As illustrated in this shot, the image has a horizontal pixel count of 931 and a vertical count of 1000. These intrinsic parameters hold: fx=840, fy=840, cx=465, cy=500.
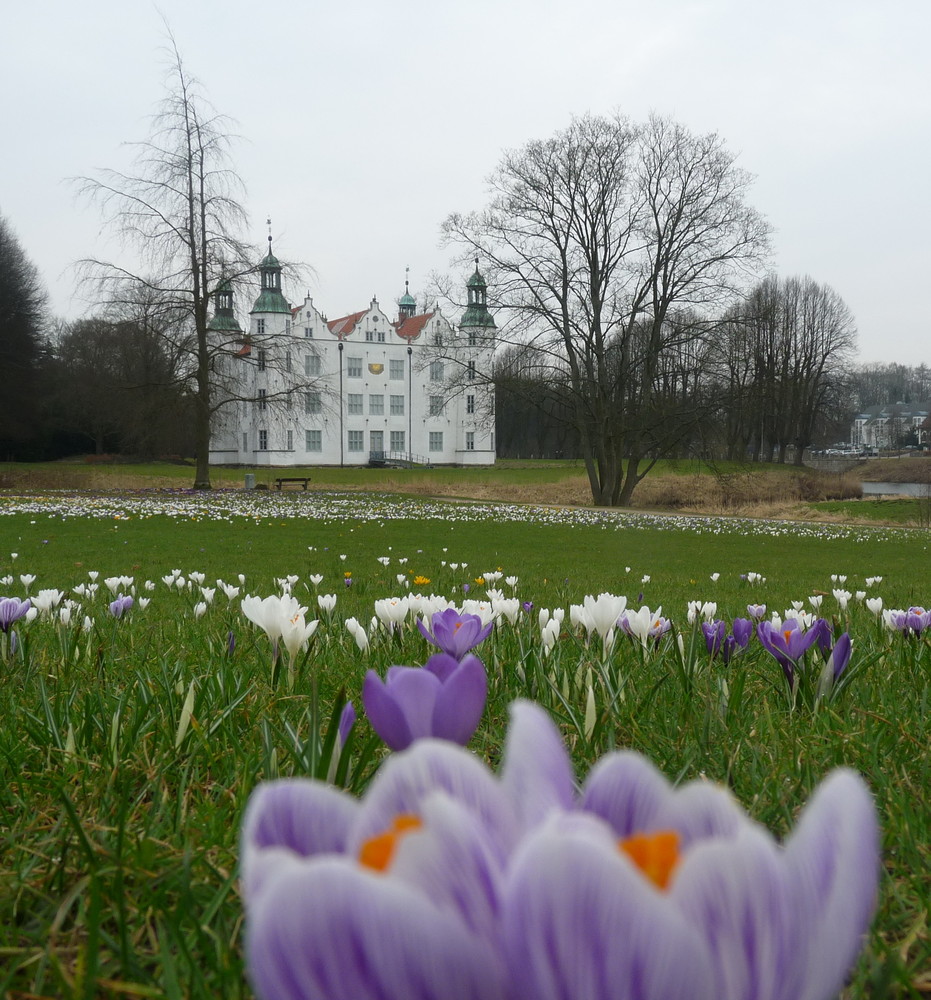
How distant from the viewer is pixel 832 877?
15.7 inches

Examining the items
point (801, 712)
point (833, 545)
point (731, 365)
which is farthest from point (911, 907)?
point (731, 365)

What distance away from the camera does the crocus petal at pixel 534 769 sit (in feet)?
1.50

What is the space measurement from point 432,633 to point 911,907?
2.84ft

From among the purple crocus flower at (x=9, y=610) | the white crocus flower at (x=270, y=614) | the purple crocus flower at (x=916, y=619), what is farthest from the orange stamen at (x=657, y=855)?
the purple crocus flower at (x=9, y=610)

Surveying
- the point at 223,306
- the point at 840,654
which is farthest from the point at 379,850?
the point at 223,306

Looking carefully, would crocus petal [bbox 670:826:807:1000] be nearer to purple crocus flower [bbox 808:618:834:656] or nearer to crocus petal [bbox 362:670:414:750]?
crocus petal [bbox 362:670:414:750]

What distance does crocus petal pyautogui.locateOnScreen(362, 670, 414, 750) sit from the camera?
0.77 metres

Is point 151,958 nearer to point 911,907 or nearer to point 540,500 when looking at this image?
point 911,907

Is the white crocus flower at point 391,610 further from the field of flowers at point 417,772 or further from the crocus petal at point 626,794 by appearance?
the crocus petal at point 626,794

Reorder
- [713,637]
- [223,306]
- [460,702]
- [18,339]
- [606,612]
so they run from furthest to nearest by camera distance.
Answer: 1. [18,339]
2. [223,306]
3. [713,637]
4. [606,612]
5. [460,702]

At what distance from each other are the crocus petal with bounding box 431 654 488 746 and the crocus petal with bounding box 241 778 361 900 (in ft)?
1.01

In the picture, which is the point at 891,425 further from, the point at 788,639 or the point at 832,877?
the point at 832,877

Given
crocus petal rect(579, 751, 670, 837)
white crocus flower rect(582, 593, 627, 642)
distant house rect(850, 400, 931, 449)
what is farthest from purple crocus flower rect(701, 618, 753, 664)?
distant house rect(850, 400, 931, 449)

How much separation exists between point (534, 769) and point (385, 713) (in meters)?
0.34
